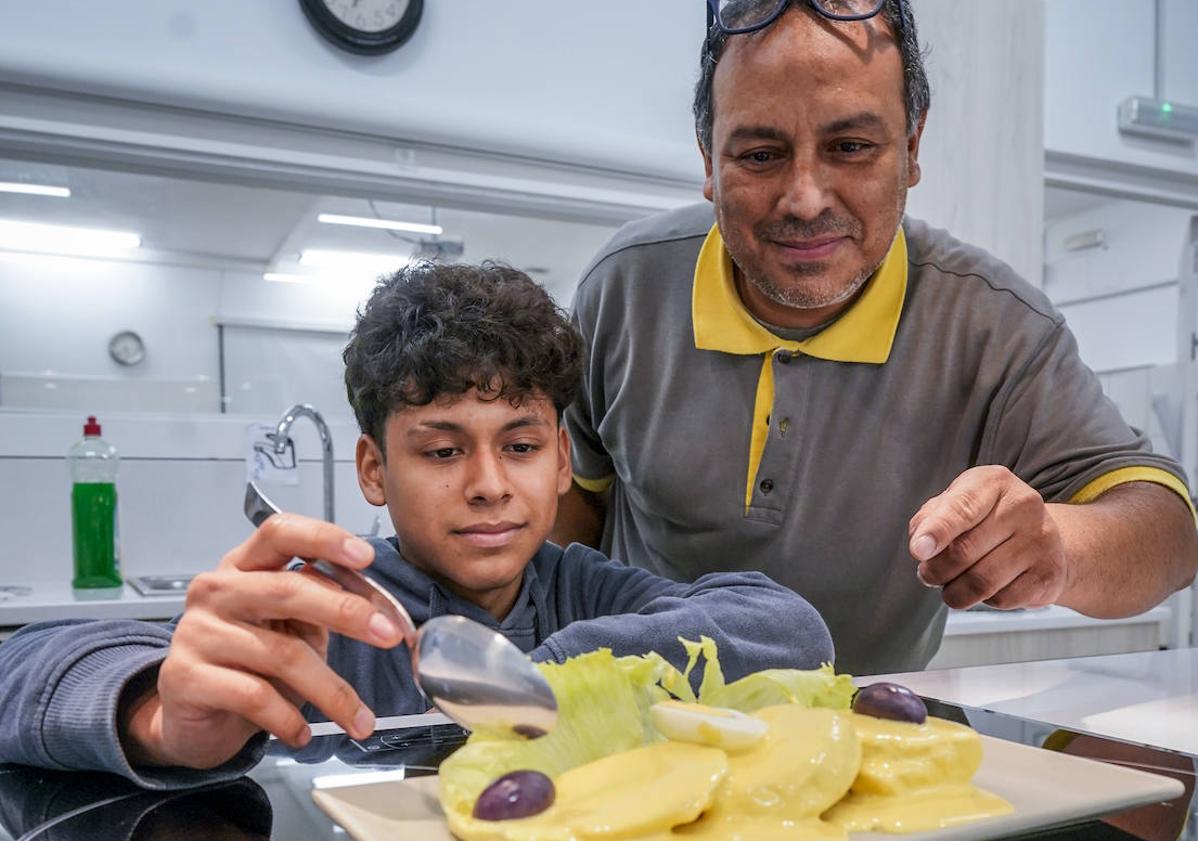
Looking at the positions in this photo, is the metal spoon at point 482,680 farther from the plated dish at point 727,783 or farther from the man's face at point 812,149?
the man's face at point 812,149

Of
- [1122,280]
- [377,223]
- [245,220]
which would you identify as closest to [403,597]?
[377,223]

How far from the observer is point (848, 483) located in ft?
4.30

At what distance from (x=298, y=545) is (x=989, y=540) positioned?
57 cm

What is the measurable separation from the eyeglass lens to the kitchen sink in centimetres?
186

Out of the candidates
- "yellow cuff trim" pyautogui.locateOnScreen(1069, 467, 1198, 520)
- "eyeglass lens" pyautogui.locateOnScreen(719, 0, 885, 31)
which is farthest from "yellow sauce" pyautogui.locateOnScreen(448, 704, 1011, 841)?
"eyeglass lens" pyautogui.locateOnScreen(719, 0, 885, 31)

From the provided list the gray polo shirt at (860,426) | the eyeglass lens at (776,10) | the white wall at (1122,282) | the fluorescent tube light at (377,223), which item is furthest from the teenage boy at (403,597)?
the white wall at (1122,282)

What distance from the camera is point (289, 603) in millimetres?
585

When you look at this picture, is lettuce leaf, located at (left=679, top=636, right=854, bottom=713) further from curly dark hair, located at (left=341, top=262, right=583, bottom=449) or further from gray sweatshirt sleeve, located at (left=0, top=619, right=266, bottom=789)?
curly dark hair, located at (left=341, top=262, right=583, bottom=449)

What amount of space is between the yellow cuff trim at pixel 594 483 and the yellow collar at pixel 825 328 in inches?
10.8

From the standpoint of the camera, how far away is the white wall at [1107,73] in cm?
380

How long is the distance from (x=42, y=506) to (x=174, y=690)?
2.48 metres

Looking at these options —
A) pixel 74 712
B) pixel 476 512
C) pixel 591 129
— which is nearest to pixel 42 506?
pixel 591 129

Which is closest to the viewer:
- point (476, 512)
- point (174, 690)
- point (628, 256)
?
point (174, 690)

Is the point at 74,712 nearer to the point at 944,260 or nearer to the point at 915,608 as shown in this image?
the point at 915,608
